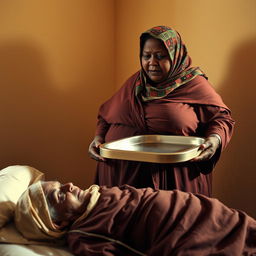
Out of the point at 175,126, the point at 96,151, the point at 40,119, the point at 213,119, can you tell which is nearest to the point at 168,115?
the point at 175,126

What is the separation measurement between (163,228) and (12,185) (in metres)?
0.80

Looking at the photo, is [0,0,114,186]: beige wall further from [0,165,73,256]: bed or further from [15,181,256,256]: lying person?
[15,181,256,256]: lying person

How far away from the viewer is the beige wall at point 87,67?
2143 mm

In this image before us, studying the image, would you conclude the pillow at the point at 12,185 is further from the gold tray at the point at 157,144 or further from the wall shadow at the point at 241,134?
the wall shadow at the point at 241,134

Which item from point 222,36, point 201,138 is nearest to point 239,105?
point 222,36

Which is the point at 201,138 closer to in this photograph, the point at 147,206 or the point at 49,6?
the point at 147,206

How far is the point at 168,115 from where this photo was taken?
5.80 ft

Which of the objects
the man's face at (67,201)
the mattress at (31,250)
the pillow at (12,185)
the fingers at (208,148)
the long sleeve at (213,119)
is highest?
the long sleeve at (213,119)

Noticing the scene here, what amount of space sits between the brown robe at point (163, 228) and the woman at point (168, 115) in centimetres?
39

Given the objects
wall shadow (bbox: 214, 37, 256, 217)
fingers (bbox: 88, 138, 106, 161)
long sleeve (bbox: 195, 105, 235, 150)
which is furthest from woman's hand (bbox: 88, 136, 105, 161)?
wall shadow (bbox: 214, 37, 256, 217)

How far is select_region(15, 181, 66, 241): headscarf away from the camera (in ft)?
4.44

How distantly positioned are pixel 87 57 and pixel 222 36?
1031 mm

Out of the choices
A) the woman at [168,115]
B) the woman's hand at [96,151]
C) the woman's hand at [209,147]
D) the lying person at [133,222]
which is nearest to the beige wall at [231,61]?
the woman at [168,115]

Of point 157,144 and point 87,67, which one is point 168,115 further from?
point 87,67
